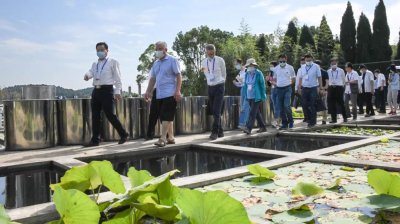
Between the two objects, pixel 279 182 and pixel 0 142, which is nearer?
pixel 279 182

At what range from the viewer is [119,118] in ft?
24.1

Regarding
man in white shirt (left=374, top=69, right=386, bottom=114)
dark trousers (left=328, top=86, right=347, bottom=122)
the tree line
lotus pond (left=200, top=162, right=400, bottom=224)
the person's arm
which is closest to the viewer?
lotus pond (left=200, top=162, right=400, bottom=224)

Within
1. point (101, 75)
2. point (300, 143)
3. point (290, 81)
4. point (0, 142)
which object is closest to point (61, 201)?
point (101, 75)

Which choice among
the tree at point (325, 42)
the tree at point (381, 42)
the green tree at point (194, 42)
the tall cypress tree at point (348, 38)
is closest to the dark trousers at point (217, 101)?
the tree at point (325, 42)

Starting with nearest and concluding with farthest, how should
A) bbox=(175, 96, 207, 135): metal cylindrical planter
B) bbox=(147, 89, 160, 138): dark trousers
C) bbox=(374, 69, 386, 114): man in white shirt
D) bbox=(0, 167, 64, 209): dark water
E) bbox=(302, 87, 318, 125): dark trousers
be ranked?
bbox=(0, 167, 64, 209): dark water → bbox=(147, 89, 160, 138): dark trousers → bbox=(175, 96, 207, 135): metal cylindrical planter → bbox=(302, 87, 318, 125): dark trousers → bbox=(374, 69, 386, 114): man in white shirt

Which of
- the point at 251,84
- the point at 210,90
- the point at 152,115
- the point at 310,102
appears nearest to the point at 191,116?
the point at 210,90

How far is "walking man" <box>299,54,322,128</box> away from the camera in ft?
30.0

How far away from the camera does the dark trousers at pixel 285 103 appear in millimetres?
8883

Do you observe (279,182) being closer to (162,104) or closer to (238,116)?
(162,104)

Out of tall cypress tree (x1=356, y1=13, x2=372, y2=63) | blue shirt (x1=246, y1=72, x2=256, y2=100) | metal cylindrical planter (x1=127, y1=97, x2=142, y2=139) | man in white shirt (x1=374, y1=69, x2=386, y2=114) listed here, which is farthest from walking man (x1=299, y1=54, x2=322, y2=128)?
tall cypress tree (x1=356, y1=13, x2=372, y2=63)

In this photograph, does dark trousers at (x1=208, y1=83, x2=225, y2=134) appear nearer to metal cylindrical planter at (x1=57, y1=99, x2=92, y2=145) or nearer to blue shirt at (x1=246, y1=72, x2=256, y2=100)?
blue shirt at (x1=246, y1=72, x2=256, y2=100)

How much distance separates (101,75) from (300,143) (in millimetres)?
3816

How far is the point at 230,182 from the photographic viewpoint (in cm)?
350

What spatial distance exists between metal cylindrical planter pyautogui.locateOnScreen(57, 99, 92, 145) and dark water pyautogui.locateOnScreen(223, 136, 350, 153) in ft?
9.03
